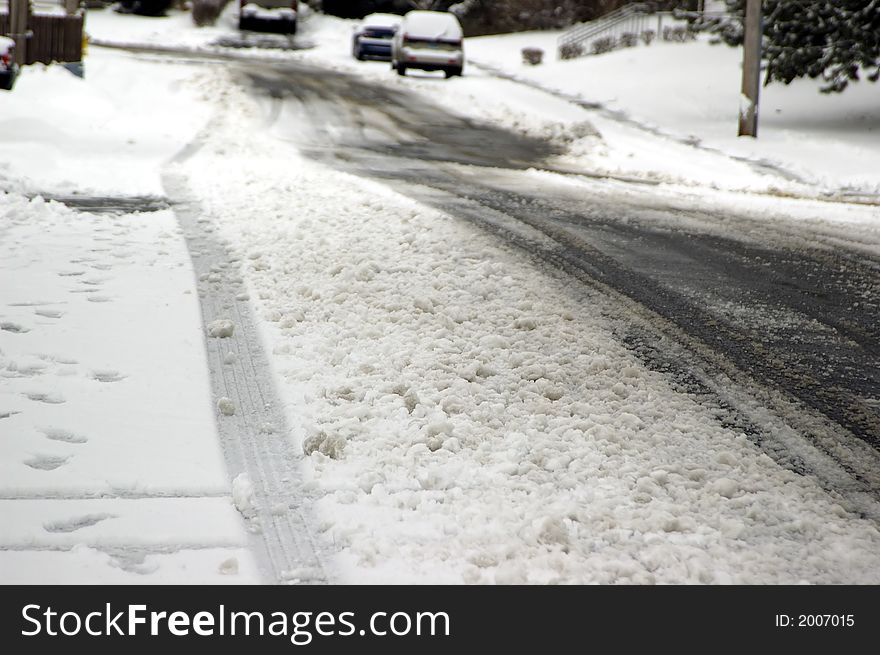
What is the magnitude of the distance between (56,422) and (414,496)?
1595 mm

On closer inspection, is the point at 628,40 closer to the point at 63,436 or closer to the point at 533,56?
the point at 533,56

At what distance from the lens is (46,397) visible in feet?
14.6

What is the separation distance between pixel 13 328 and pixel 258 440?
188cm

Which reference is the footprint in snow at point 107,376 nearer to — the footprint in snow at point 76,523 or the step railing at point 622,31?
the footprint in snow at point 76,523

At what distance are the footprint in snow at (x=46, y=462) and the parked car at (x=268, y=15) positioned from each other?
37.0 metres

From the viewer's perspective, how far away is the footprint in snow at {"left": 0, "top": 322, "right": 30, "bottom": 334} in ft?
17.2

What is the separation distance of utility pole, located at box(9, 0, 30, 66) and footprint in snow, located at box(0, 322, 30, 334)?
1289 centimetres

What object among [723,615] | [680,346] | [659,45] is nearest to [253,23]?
[659,45]

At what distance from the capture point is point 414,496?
144 inches

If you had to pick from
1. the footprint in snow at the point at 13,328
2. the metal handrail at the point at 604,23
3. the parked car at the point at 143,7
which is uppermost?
the parked car at the point at 143,7

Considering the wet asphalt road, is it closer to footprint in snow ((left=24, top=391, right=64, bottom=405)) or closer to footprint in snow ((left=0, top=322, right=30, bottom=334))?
Result: footprint in snow ((left=24, top=391, right=64, bottom=405))

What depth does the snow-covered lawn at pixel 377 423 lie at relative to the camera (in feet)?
10.8

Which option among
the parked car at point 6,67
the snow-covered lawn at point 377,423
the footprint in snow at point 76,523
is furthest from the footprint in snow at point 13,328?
the parked car at point 6,67

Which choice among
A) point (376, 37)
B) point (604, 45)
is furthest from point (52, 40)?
point (604, 45)
